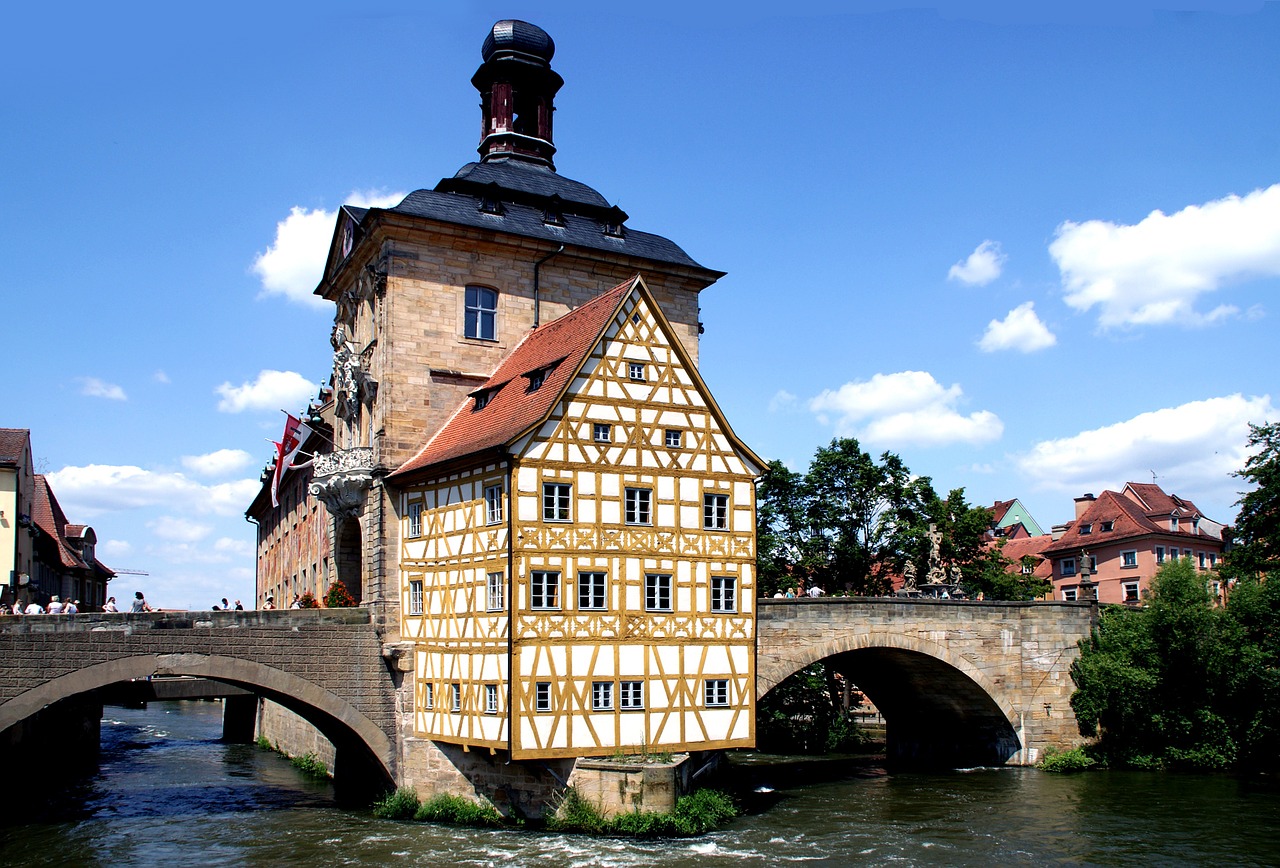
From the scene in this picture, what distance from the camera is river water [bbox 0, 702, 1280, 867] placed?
23.4m

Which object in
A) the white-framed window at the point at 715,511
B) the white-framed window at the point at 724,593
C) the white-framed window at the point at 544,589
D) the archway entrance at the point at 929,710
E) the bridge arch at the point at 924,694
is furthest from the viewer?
the archway entrance at the point at 929,710

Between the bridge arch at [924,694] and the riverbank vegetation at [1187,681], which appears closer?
the bridge arch at [924,694]

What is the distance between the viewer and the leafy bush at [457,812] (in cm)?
2623

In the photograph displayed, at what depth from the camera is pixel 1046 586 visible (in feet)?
176

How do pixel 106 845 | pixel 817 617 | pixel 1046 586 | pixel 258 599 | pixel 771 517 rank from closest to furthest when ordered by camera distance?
pixel 106 845 < pixel 817 617 < pixel 771 517 < pixel 1046 586 < pixel 258 599

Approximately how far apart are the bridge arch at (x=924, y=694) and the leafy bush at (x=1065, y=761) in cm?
85

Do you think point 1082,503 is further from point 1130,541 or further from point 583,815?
point 583,815

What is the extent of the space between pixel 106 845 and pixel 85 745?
74.9 feet

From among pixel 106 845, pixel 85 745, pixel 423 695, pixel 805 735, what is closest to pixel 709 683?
pixel 423 695

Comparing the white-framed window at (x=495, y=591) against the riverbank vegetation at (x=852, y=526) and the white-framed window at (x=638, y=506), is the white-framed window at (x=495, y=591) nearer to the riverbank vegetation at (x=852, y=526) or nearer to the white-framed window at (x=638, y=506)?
the white-framed window at (x=638, y=506)

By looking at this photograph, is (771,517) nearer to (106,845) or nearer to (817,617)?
(817,617)

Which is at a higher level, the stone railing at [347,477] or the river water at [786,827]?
the stone railing at [347,477]

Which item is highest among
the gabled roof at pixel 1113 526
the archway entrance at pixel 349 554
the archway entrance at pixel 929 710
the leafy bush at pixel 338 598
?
the gabled roof at pixel 1113 526

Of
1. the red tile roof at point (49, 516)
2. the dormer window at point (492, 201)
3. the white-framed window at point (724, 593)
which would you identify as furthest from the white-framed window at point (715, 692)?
the red tile roof at point (49, 516)
